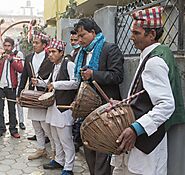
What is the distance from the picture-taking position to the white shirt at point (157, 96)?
2043 mm

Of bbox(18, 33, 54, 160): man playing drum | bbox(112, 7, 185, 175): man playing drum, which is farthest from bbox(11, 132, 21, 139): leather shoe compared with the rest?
bbox(112, 7, 185, 175): man playing drum

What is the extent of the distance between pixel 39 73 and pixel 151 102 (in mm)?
2891

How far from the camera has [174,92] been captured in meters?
2.23

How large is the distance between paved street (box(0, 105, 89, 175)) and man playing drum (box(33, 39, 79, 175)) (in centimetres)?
43

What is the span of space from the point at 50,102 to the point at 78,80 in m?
0.65

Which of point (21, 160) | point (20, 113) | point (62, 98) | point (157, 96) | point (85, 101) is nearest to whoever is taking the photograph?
point (157, 96)

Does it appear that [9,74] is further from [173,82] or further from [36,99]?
[173,82]

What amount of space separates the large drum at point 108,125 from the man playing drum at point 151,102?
0.15ft

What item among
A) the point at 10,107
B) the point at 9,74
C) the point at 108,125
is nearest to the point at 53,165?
the point at 10,107

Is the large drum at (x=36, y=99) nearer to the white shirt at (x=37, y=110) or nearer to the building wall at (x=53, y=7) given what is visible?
the white shirt at (x=37, y=110)

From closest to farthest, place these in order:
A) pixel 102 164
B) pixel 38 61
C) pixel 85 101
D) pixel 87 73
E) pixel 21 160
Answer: pixel 85 101 < pixel 87 73 < pixel 102 164 < pixel 38 61 < pixel 21 160

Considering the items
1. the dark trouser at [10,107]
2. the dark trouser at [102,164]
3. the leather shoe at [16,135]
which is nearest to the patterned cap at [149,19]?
the dark trouser at [102,164]

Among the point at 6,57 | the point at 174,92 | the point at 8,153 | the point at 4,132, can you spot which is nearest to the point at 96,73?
the point at 174,92

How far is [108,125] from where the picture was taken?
2062 mm
